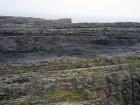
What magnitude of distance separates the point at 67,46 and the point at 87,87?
10380mm

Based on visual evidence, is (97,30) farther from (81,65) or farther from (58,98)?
(58,98)

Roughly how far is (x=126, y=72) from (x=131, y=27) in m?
14.3

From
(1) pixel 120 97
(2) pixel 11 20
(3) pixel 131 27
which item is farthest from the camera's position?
(2) pixel 11 20

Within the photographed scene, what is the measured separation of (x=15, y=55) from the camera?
77.6ft

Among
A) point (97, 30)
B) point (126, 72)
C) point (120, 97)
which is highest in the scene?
point (97, 30)

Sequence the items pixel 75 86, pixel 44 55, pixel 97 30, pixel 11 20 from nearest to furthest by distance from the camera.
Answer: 1. pixel 75 86
2. pixel 44 55
3. pixel 97 30
4. pixel 11 20

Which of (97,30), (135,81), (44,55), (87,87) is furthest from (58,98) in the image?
(97,30)

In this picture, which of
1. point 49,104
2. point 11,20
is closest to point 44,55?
point 49,104

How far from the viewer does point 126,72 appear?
17.5 m

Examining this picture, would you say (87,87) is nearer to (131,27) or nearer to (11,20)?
(131,27)

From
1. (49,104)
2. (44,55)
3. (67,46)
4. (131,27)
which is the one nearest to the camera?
(49,104)

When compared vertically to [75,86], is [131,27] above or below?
above

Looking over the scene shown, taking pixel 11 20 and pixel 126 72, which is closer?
pixel 126 72

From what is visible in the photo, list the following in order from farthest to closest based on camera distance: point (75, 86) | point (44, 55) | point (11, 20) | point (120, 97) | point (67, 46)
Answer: point (11, 20) → point (67, 46) → point (44, 55) → point (120, 97) → point (75, 86)
